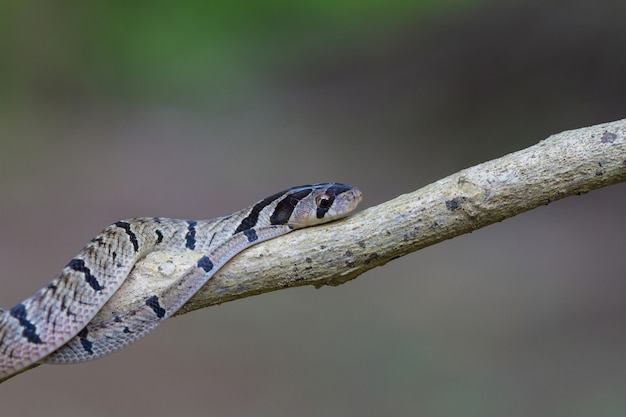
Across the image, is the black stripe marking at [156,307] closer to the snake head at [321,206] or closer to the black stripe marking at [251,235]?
the black stripe marking at [251,235]

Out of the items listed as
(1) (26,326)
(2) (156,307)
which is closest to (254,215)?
→ (2) (156,307)

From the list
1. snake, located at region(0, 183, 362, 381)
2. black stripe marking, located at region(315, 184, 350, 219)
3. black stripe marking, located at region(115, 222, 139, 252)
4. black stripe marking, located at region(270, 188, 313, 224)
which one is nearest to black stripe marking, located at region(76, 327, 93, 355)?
snake, located at region(0, 183, 362, 381)

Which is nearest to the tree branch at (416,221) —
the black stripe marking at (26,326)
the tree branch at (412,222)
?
the tree branch at (412,222)

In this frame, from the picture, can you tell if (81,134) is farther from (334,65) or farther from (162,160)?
(334,65)

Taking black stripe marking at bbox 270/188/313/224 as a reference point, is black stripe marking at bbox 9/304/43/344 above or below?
below

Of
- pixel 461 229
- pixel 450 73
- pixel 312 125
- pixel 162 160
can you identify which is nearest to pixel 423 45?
pixel 450 73

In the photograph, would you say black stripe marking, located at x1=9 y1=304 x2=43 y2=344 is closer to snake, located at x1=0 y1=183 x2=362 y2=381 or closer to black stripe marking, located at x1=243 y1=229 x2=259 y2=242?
snake, located at x1=0 y1=183 x2=362 y2=381
